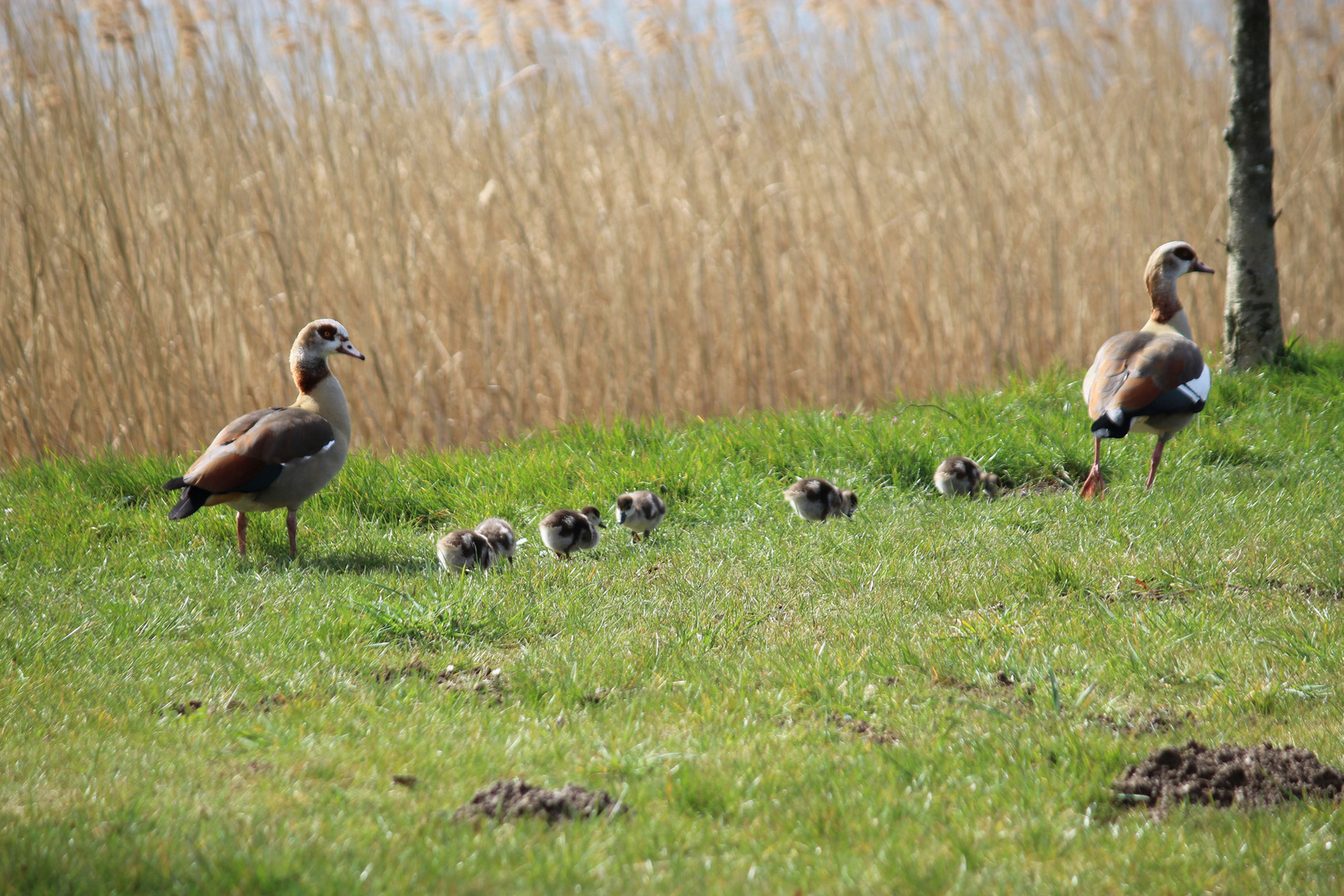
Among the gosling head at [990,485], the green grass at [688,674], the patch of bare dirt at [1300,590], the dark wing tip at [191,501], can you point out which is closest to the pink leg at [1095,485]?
the green grass at [688,674]

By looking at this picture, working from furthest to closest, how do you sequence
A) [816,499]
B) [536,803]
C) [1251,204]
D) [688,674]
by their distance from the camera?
[1251,204]
[816,499]
[688,674]
[536,803]

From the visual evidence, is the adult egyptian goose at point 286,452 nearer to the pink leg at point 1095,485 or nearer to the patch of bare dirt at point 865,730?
the patch of bare dirt at point 865,730

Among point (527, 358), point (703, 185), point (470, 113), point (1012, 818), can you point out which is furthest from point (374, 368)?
point (1012, 818)

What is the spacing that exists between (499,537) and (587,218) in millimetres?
4363

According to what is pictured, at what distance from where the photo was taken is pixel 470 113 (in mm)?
9477

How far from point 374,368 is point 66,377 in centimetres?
235

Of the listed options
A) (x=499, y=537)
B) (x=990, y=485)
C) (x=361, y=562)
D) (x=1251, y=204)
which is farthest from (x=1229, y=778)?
(x=1251, y=204)

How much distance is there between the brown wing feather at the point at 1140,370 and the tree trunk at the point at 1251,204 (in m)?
2.01

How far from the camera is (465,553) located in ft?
18.2

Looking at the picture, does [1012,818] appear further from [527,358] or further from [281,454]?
[527,358]

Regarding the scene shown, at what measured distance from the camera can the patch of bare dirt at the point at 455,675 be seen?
4.13 metres

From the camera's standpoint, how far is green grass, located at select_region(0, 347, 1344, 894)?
112 inches

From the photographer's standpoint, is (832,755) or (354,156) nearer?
(832,755)

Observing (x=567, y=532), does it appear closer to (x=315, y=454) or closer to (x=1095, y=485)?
(x=315, y=454)
